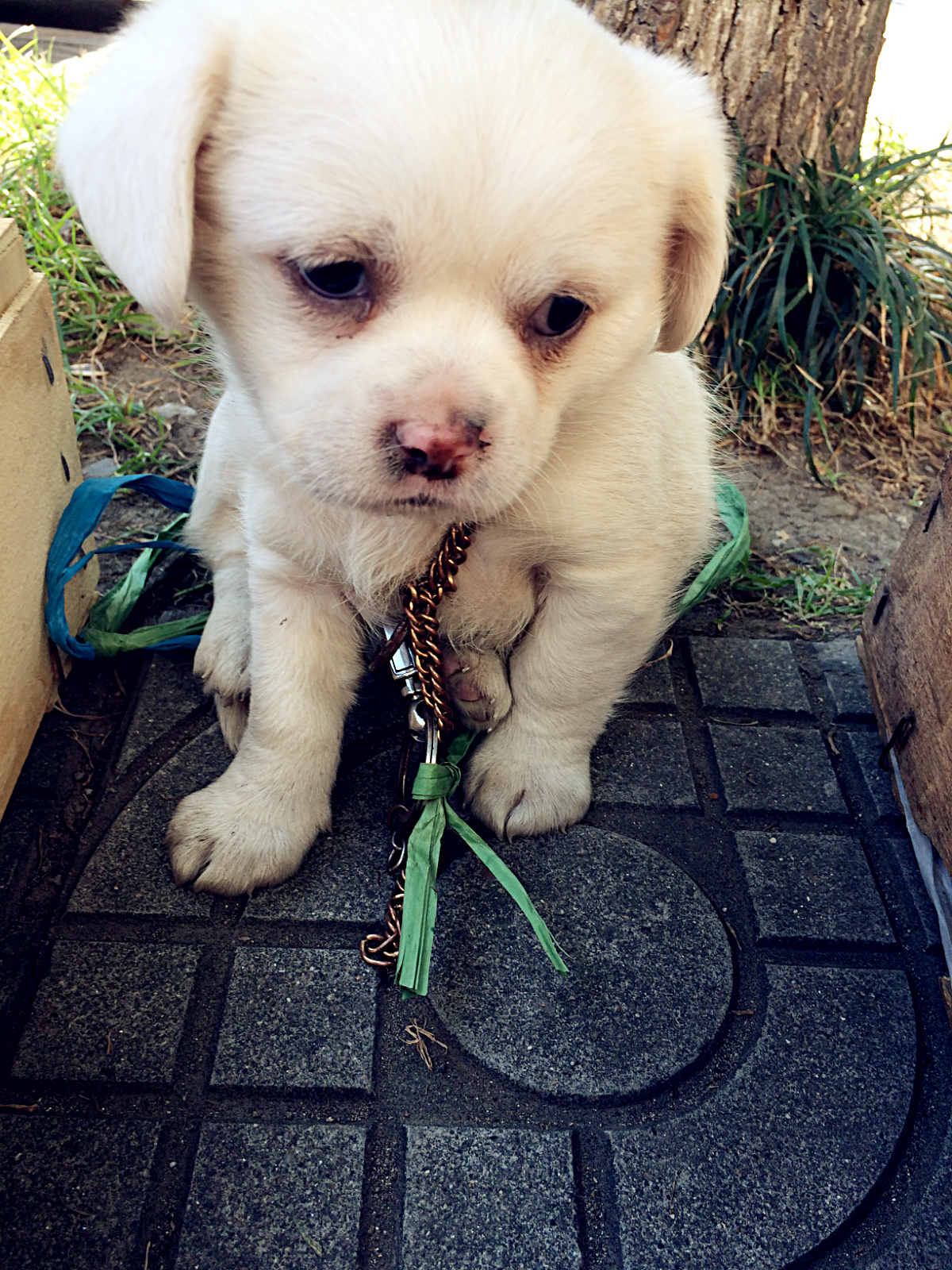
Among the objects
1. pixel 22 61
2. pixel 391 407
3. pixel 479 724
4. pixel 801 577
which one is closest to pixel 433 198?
pixel 391 407

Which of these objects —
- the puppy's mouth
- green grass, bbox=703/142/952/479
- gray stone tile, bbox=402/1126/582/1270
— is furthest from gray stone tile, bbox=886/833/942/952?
green grass, bbox=703/142/952/479

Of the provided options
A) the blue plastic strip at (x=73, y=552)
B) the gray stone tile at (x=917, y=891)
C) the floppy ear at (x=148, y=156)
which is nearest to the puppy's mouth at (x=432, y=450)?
the floppy ear at (x=148, y=156)

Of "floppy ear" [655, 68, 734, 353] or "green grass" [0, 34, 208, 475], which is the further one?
"green grass" [0, 34, 208, 475]

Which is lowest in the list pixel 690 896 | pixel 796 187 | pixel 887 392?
pixel 690 896

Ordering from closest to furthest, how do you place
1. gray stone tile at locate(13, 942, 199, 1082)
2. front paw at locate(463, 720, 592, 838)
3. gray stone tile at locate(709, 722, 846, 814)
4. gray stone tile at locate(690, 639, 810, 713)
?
gray stone tile at locate(13, 942, 199, 1082), front paw at locate(463, 720, 592, 838), gray stone tile at locate(709, 722, 846, 814), gray stone tile at locate(690, 639, 810, 713)

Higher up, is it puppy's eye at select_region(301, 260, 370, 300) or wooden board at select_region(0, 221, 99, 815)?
puppy's eye at select_region(301, 260, 370, 300)

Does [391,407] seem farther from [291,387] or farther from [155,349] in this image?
[155,349]

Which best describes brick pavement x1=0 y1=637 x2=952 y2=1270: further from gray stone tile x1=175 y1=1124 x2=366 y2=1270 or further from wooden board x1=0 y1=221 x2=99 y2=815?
wooden board x1=0 y1=221 x2=99 y2=815

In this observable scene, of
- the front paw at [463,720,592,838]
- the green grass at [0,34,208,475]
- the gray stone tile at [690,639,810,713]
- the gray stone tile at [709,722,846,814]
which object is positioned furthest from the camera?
the green grass at [0,34,208,475]
